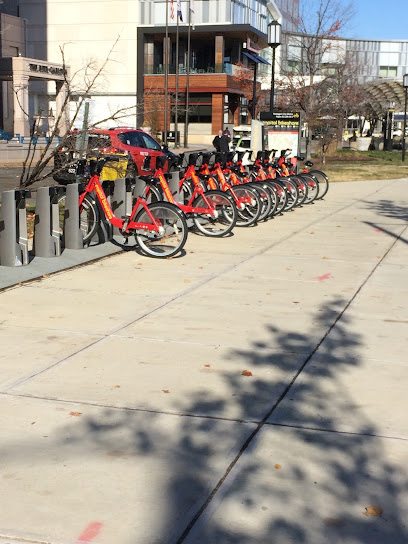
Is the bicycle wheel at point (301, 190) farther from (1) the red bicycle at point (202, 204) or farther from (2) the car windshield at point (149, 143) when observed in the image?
(2) the car windshield at point (149, 143)

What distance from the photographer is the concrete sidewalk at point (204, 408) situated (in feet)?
11.9

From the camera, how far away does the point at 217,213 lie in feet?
40.2

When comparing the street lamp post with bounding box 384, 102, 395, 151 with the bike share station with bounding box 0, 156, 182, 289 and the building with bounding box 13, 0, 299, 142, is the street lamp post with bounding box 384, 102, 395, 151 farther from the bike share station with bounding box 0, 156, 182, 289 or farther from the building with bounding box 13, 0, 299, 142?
the bike share station with bounding box 0, 156, 182, 289

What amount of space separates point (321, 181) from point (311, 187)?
4.10 feet

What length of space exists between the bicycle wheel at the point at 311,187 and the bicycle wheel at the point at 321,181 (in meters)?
0.22

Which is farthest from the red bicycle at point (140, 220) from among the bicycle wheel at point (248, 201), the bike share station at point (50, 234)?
the bicycle wheel at point (248, 201)

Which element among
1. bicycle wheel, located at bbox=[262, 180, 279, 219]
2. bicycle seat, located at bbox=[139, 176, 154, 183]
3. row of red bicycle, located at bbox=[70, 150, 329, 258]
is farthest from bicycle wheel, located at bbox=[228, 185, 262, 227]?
bicycle seat, located at bbox=[139, 176, 154, 183]

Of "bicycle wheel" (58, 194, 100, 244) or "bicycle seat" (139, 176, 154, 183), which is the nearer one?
"bicycle wheel" (58, 194, 100, 244)

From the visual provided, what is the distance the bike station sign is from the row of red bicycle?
5.78 m

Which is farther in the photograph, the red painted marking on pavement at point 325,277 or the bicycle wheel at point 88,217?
the bicycle wheel at point 88,217

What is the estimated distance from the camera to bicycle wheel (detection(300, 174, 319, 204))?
18.4 m

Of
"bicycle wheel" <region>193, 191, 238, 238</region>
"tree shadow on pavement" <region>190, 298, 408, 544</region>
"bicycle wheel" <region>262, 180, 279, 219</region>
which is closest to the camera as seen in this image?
"tree shadow on pavement" <region>190, 298, 408, 544</region>

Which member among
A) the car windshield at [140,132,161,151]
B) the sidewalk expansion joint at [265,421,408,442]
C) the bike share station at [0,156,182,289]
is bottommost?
the sidewalk expansion joint at [265,421,408,442]

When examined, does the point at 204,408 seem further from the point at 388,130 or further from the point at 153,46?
the point at 153,46
